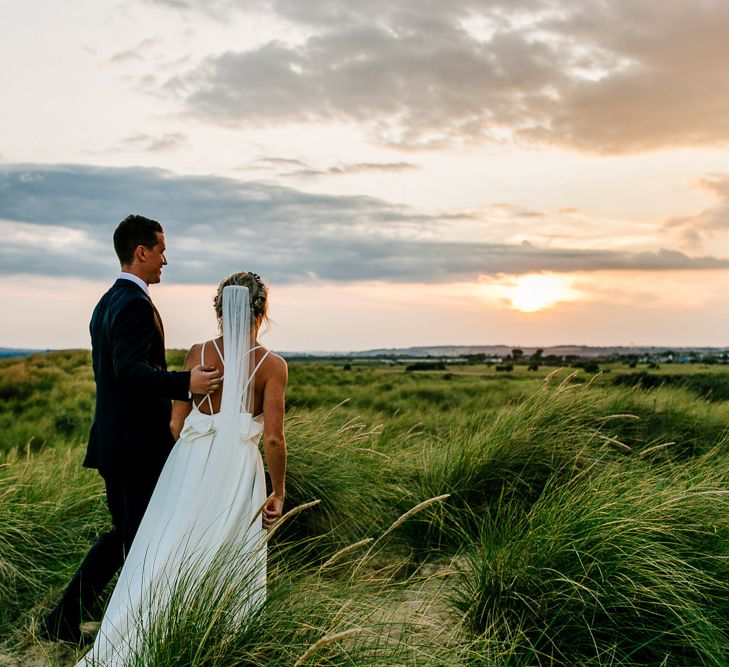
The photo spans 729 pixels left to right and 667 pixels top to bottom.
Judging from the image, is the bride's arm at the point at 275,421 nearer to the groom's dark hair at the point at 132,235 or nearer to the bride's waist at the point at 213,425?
the bride's waist at the point at 213,425

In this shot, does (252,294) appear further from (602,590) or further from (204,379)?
(602,590)

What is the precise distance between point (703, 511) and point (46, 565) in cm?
485

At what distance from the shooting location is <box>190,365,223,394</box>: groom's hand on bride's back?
4336 millimetres

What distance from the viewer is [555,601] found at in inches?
169

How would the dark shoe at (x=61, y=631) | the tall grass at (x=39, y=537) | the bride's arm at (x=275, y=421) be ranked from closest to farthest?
1. the bride's arm at (x=275, y=421)
2. the dark shoe at (x=61, y=631)
3. the tall grass at (x=39, y=537)

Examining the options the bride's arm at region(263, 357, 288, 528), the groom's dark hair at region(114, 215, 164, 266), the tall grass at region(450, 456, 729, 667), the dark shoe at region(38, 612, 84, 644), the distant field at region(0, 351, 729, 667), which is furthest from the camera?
the dark shoe at region(38, 612, 84, 644)

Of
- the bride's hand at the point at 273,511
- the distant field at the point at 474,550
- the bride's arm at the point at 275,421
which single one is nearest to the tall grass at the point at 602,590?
the distant field at the point at 474,550

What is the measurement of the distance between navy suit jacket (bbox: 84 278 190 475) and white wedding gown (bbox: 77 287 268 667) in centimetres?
20

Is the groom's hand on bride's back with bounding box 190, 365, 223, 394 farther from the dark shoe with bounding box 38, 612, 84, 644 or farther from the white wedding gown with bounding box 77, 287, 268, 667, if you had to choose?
the dark shoe with bounding box 38, 612, 84, 644

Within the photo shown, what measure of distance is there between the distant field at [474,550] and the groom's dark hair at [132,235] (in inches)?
78.5

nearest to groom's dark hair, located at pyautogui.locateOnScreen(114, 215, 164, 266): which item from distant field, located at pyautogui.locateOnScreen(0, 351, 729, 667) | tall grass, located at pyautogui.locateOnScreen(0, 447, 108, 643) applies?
distant field, located at pyautogui.locateOnScreen(0, 351, 729, 667)

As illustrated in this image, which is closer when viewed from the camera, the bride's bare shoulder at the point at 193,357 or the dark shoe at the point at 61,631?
the bride's bare shoulder at the point at 193,357

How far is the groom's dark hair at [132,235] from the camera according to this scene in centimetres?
450

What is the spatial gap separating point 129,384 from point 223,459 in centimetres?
71
